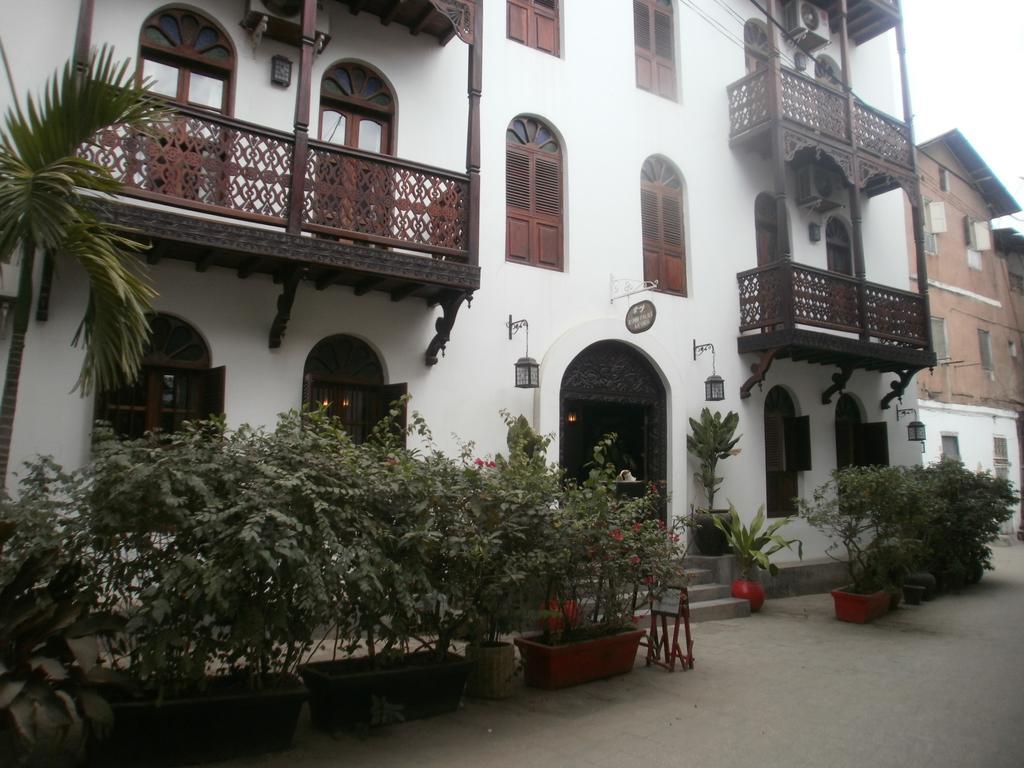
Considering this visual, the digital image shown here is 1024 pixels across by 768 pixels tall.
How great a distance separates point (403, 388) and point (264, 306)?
1.79m

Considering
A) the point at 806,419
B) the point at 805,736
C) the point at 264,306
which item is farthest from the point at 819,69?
the point at 805,736

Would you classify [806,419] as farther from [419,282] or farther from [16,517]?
[16,517]

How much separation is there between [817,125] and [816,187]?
1357 millimetres

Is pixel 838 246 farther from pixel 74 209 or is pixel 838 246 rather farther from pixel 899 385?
pixel 74 209

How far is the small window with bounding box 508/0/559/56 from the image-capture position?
11188 millimetres

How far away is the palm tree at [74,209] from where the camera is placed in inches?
224

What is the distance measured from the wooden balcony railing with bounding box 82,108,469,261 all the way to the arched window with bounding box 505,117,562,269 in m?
1.78

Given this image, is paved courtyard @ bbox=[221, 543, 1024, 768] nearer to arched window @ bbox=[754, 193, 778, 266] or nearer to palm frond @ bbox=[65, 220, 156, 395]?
palm frond @ bbox=[65, 220, 156, 395]

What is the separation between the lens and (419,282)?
337 inches

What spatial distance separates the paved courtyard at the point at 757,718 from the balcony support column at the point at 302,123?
4.79 m

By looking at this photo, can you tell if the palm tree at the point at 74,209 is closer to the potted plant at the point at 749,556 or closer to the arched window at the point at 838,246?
the potted plant at the point at 749,556

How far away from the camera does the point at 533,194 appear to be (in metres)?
10.9

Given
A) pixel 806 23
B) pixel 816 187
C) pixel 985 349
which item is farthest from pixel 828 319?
pixel 985 349

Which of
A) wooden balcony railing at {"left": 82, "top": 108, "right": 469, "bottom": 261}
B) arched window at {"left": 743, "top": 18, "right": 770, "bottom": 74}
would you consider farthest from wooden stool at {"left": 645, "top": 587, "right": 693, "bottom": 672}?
arched window at {"left": 743, "top": 18, "right": 770, "bottom": 74}
